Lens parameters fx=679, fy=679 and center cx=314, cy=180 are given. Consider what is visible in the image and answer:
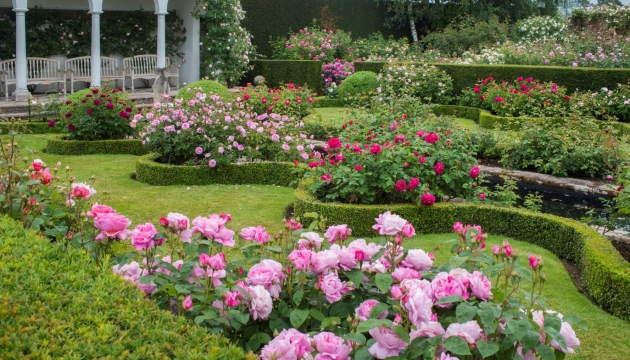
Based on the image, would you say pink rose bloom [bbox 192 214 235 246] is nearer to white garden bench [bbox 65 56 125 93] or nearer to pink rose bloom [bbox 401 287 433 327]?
pink rose bloom [bbox 401 287 433 327]

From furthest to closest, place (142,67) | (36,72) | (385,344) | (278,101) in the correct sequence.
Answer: (142,67) < (36,72) < (278,101) < (385,344)

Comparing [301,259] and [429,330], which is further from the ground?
[301,259]

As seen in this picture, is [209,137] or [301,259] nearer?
[301,259]

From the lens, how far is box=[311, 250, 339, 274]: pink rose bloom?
8.04 feet

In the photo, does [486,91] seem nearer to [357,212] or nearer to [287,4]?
[287,4]

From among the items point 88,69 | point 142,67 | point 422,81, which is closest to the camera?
point 88,69

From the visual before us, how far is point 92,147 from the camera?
9.76 m

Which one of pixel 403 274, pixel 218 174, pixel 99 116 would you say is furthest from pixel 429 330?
pixel 99 116

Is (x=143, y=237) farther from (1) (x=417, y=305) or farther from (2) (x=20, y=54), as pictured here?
(2) (x=20, y=54)

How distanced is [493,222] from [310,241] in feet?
13.2

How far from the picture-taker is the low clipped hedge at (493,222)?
5.48 metres

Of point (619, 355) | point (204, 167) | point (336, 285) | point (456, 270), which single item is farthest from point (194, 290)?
point (204, 167)

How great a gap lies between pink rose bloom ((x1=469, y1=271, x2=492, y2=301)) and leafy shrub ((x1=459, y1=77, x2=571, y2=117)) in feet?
33.5

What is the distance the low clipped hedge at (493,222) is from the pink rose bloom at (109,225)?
330cm
